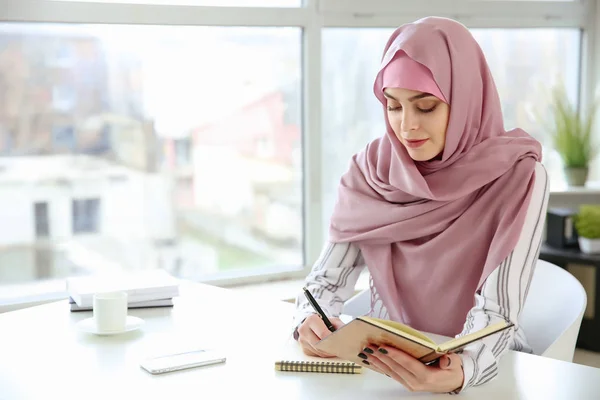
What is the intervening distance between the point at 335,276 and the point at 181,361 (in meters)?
0.55

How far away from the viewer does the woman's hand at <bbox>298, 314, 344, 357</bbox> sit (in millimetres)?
1555

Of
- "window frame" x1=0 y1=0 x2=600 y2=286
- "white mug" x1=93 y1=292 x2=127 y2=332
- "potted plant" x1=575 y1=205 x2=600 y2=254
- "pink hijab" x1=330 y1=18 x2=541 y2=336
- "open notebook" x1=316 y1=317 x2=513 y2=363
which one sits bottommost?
"potted plant" x1=575 y1=205 x2=600 y2=254

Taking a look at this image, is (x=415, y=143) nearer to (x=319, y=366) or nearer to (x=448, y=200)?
(x=448, y=200)

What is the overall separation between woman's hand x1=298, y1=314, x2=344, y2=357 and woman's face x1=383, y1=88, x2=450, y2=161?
453mm

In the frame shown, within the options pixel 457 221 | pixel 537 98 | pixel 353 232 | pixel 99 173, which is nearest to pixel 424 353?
pixel 457 221

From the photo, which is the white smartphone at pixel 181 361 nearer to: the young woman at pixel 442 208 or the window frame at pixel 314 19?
the young woman at pixel 442 208

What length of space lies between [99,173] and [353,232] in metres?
1.33

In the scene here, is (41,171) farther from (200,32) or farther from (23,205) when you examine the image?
(200,32)

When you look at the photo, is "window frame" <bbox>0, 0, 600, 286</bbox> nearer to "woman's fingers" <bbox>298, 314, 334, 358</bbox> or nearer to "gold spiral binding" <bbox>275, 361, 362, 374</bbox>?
"woman's fingers" <bbox>298, 314, 334, 358</bbox>

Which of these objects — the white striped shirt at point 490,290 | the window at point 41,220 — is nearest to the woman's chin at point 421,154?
the white striped shirt at point 490,290

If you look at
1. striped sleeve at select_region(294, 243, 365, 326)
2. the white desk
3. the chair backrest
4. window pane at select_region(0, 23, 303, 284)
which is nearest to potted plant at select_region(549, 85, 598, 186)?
window pane at select_region(0, 23, 303, 284)

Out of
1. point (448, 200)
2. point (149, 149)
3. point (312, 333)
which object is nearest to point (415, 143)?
point (448, 200)

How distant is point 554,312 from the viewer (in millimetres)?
1931

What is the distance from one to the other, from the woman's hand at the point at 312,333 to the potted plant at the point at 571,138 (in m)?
2.43
